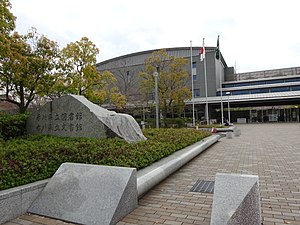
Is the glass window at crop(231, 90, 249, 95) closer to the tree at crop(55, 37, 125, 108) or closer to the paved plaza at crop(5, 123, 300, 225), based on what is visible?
the tree at crop(55, 37, 125, 108)

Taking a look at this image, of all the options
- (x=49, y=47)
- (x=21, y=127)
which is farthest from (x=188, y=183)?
(x=49, y=47)

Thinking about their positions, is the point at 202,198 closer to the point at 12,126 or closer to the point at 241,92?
the point at 12,126

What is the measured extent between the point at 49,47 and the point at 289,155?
47.5ft

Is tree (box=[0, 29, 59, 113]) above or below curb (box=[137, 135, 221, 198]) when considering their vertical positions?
above

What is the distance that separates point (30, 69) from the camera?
14.4 metres

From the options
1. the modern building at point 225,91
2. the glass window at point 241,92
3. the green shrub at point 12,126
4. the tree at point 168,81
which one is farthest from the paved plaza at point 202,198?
the glass window at point 241,92

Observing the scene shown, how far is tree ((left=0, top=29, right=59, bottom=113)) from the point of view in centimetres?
1329

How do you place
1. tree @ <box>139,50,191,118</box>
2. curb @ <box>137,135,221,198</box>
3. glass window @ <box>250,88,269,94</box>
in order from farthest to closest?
glass window @ <box>250,88,269,94</box>, tree @ <box>139,50,191,118</box>, curb @ <box>137,135,221,198</box>

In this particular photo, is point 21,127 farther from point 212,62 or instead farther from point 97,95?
point 212,62

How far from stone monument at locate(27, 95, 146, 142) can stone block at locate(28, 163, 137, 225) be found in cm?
410

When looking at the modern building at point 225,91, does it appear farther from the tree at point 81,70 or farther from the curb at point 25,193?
the curb at point 25,193

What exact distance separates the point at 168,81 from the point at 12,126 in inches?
848

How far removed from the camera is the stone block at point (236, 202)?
2.73 meters

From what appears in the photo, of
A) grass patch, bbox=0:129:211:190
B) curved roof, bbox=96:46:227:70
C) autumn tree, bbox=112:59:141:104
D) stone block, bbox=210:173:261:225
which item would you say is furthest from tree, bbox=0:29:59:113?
curved roof, bbox=96:46:227:70
